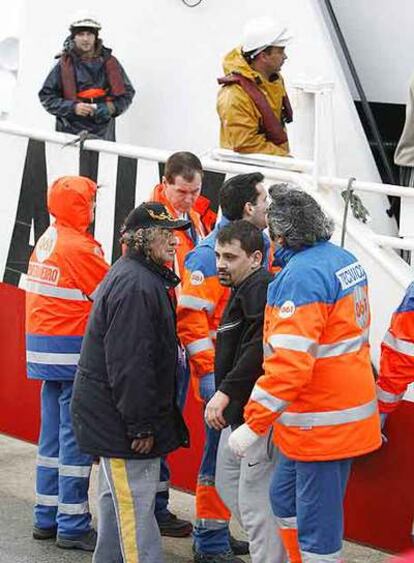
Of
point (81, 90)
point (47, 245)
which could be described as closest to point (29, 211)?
point (81, 90)

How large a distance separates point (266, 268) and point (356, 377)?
35.6 inches

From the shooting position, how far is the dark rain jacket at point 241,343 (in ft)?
19.6

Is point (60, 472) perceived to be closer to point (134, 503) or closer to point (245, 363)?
point (134, 503)

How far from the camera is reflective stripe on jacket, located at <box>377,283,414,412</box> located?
607 cm

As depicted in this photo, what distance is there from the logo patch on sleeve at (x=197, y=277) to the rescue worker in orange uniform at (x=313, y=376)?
750 mm

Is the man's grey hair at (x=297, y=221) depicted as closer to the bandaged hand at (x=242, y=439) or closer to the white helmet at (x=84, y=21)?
the bandaged hand at (x=242, y=439)

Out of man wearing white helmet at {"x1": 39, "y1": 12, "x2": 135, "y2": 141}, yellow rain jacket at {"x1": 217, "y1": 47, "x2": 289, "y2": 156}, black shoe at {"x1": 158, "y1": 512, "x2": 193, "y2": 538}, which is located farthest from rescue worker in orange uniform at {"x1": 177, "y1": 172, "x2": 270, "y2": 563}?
man wearing white helmet at {"x1": 39, "y1": 12, "x2": 135, "y2": 141}

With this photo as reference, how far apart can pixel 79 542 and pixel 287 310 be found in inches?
83.6

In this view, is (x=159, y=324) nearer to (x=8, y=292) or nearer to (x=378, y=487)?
(x=378, y=487)

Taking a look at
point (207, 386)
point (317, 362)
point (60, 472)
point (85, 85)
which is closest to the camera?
point (317, 362)

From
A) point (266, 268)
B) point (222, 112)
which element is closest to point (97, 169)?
point (222, 112)

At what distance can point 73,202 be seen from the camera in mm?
6988

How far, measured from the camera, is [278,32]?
25.0 feet

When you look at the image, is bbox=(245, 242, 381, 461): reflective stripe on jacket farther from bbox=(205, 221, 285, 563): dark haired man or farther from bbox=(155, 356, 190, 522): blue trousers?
bbox=(155, 356, 190, 522): blue trousers
